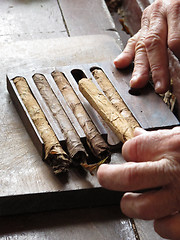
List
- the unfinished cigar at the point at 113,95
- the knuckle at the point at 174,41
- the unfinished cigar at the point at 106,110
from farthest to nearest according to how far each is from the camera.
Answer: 1. the knuckle at the point at 174,41
2. the unfinished cigar at the point at 113,95
3. the unfinished cigar at the point at 106,110

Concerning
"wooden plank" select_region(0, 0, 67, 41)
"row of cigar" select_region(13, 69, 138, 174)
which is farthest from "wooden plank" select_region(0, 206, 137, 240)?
"wooden plank" select_region(0, 0, 67, 41)

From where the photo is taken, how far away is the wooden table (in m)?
1.23

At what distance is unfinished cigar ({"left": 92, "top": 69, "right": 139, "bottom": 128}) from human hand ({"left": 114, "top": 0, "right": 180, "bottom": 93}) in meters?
0.10

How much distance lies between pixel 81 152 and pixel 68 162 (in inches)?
2.1

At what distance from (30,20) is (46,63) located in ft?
1.63

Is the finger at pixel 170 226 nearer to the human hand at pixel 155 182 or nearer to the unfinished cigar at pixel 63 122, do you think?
the human hand at pixel 155 182

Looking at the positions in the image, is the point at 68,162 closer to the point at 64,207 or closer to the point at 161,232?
the point at 64,207

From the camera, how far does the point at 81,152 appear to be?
1.28 meters

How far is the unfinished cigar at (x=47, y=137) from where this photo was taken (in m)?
1.25

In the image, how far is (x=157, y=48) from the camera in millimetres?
1625

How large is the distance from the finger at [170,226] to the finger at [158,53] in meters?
0.62

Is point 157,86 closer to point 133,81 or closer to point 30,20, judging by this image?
point 133,81

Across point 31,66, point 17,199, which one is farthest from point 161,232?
point 31,66

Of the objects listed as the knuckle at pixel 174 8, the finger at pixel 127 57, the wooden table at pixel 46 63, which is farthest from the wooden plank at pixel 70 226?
the knuckle at pixel 174 8
